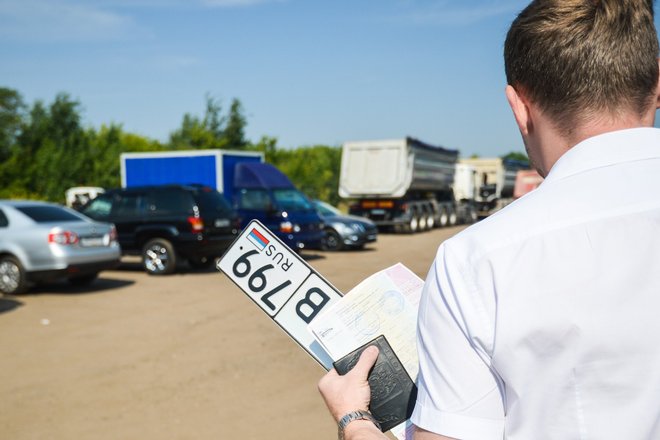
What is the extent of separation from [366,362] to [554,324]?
A: 2.00 ft

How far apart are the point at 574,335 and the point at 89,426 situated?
15.5 feet

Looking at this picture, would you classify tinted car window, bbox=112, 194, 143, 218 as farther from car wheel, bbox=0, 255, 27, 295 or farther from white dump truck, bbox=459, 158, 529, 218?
white dump truck, bbox=459, 158, 529, 218

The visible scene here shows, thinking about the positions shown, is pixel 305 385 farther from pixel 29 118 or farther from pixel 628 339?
pixel 29 118

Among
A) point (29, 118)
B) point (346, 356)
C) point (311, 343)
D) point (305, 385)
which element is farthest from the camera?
point (29, 118)

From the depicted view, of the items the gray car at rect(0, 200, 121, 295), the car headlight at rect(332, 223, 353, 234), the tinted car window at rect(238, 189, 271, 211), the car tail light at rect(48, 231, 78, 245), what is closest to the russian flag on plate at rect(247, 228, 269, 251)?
the gray car at rect(0, 200, 121, 295)

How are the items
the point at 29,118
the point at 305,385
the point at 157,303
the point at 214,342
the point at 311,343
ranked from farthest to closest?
the point at 29,118, the point at 157,303, the point at 214,342, the point at 305,385, the point at 311,343

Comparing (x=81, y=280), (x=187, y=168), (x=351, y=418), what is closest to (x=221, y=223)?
(x=81, y=280)

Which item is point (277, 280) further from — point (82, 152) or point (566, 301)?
point (82, 152)

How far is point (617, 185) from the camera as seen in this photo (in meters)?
1.17

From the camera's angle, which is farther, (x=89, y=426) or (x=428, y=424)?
(x=89, y=426)

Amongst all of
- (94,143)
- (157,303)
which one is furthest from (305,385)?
(94,143)

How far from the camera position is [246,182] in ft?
56.9

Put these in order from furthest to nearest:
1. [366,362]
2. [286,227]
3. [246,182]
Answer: [246,182] → [286,227] → [366,362]

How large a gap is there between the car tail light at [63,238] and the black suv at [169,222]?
8.74 feet
